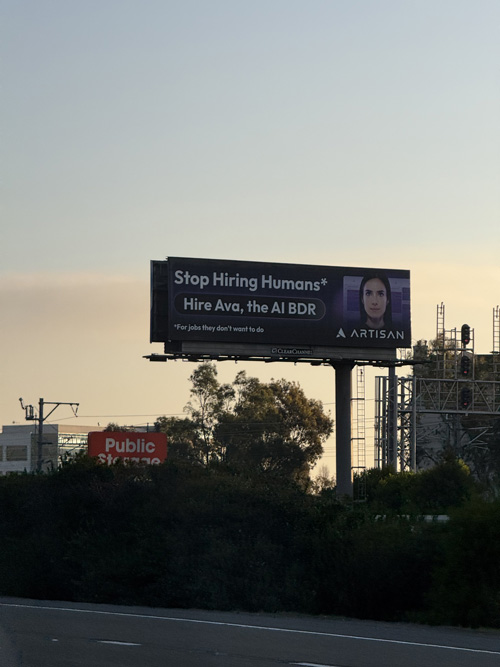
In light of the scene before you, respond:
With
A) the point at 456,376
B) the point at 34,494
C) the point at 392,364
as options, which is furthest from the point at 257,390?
the point at 34,494

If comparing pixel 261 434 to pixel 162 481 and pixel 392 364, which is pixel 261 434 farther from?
pixel 162 481

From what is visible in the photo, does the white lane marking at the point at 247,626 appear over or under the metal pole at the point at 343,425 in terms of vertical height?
under

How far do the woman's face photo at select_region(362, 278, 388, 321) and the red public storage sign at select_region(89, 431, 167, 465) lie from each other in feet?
37.4

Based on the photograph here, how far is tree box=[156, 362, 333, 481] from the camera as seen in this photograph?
89500mm

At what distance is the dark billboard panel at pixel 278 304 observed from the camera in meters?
45.5

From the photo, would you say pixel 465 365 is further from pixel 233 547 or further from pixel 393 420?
pixel 233 547

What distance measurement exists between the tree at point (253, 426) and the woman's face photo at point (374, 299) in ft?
138

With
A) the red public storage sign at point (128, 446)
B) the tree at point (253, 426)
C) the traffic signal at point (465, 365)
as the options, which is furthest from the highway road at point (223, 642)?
the tree at point (253, 426)

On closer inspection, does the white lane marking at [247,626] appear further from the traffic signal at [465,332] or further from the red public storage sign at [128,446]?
the traffic signal at [465,332]

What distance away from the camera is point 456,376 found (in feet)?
194

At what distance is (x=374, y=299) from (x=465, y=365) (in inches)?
502

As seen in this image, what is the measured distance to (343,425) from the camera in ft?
160

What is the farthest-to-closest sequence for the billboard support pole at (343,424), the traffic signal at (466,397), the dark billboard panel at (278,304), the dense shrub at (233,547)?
the traffic signal at (466,397), the billboard support pole at (343,424), the dark billboard panel at (278,304), the dense shrub at (233,547)

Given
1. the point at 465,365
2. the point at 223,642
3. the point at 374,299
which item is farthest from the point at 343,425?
the point at 223,642
